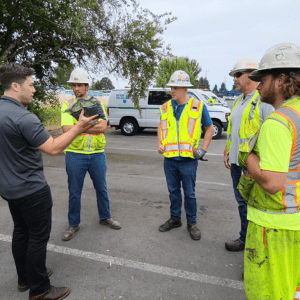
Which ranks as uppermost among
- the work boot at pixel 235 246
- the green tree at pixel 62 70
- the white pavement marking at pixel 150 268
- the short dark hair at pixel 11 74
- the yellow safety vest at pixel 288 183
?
the green tree at pixel 62 70

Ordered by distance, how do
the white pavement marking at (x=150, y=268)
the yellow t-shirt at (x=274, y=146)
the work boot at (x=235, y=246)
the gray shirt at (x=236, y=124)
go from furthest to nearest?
the work boot at (x=235, y=246), the gray shirt at (x=236, y=124), the white pavement marking at (x=150, y=268), the yellow t-shirt at (x=274, y=146)

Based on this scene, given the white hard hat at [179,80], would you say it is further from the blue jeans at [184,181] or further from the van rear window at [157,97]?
the van rear window at [157,97]

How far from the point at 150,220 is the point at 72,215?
3.63ft

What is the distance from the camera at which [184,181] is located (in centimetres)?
332

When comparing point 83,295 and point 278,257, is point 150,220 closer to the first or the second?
point 83,295

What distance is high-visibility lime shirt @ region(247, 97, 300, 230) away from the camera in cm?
136

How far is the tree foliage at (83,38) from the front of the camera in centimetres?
788

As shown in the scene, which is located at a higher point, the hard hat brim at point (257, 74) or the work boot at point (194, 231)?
the hard hat brim at point (257, 74)

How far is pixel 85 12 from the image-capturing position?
8.48 meters

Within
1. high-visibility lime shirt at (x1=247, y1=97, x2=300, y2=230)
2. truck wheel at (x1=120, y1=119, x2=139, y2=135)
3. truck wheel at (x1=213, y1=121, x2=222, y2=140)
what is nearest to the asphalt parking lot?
high-visibility lime shirt at (x1=247, y1=97, x2=300, y2=230)

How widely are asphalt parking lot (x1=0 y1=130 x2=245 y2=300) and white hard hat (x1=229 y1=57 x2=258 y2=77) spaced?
201 cm

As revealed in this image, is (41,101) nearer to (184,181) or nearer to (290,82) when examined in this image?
(184,181)

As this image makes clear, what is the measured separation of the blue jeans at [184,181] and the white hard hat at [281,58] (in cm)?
186

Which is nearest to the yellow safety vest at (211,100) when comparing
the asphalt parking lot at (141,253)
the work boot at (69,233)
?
the asphalt parking lot at (141,253)
